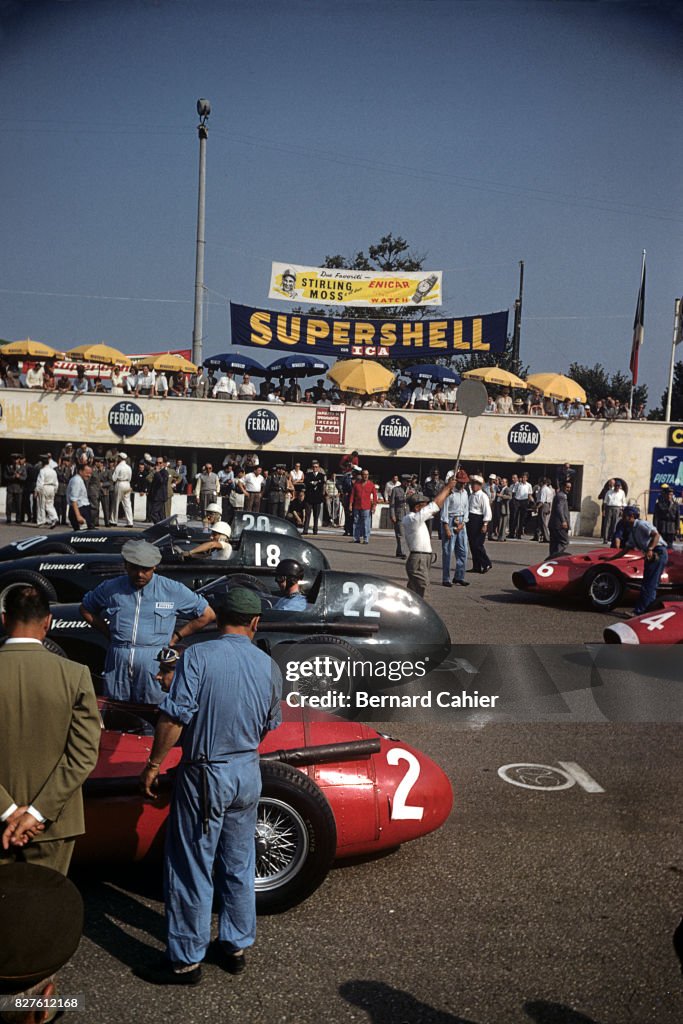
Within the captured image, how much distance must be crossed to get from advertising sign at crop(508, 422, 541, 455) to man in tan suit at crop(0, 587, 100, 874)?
92.1 feet

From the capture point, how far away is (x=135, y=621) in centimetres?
597

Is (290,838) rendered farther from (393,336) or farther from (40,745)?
(393,336)

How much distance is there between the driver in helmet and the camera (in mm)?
10586

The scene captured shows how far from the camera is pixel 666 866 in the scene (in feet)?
16.6

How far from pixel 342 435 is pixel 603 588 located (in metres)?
16.9

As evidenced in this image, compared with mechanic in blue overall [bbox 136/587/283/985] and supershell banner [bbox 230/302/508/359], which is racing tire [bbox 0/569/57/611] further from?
supershell banner [bbox 230/302/508/359]

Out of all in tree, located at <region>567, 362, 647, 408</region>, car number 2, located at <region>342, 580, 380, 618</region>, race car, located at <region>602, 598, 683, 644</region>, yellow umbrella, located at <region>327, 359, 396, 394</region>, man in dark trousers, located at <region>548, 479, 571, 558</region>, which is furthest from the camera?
tree, located at <region>567, 362, 647, 408</region>

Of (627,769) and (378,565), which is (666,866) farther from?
(378,565)

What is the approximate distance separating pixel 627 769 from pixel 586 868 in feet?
6.06

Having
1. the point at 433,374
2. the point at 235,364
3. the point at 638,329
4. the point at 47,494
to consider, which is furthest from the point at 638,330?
the point at 47,494

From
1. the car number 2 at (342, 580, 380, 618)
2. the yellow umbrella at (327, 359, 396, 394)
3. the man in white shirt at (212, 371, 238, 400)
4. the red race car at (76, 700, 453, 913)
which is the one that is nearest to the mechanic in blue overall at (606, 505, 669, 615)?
the car number 2 at (342, 580, 380, 618)

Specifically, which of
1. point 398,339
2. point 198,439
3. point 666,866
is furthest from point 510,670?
point 398,339

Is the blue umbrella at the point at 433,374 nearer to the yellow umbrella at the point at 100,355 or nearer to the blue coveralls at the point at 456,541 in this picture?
the yellow umbrella at the point at 100,355

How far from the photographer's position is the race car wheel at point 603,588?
1396cm
